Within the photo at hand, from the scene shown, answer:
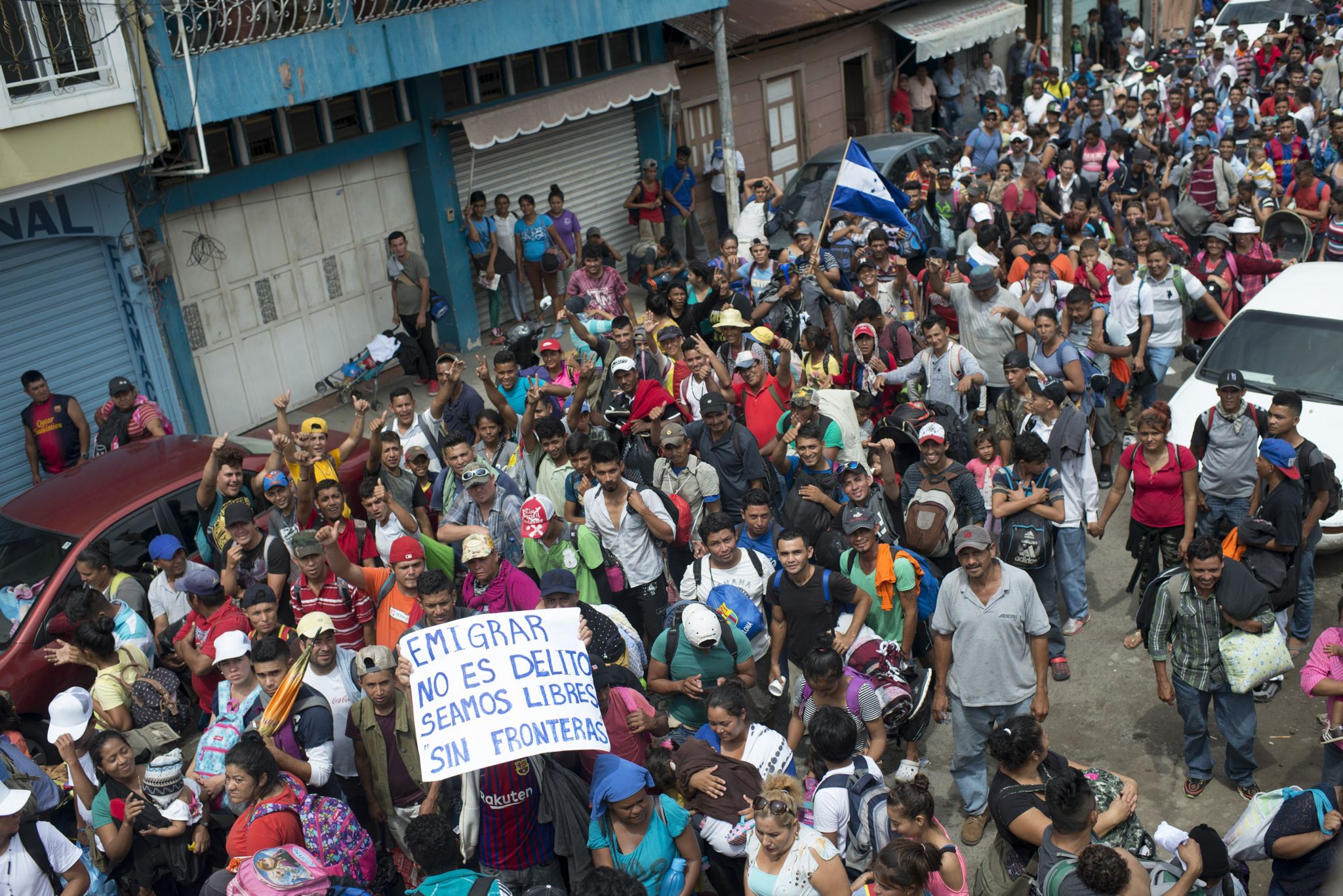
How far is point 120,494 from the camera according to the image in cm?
848

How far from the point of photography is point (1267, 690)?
6789mm

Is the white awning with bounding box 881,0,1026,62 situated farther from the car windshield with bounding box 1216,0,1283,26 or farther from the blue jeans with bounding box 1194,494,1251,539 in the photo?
the blue jeans with bounding box 1194,494,1251,539

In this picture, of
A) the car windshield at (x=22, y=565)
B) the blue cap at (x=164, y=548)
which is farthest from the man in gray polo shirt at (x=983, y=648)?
the car windshield at (x=22, y=565)

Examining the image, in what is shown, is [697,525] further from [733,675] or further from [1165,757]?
[1165,757]

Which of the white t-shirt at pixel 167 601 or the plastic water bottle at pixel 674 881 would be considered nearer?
the plastic water bottle at pixel 674 881

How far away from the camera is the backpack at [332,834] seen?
5496 mm

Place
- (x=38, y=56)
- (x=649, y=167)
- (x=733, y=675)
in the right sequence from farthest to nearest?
(x=649, y=167) < (x=38, y=56) < (x=733, y=675)

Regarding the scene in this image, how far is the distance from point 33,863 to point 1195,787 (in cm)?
580

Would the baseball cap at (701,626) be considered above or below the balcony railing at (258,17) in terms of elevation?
below

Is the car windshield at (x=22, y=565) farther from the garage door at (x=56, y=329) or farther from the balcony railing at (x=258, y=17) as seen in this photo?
the balcony railing at (x=258, y=17)

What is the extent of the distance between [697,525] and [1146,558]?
116 inches

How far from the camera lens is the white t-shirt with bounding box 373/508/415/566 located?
788 cm

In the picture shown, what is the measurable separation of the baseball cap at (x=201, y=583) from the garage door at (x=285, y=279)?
18.3 ft

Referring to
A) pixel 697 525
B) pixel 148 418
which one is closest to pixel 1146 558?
pixel 697 525
